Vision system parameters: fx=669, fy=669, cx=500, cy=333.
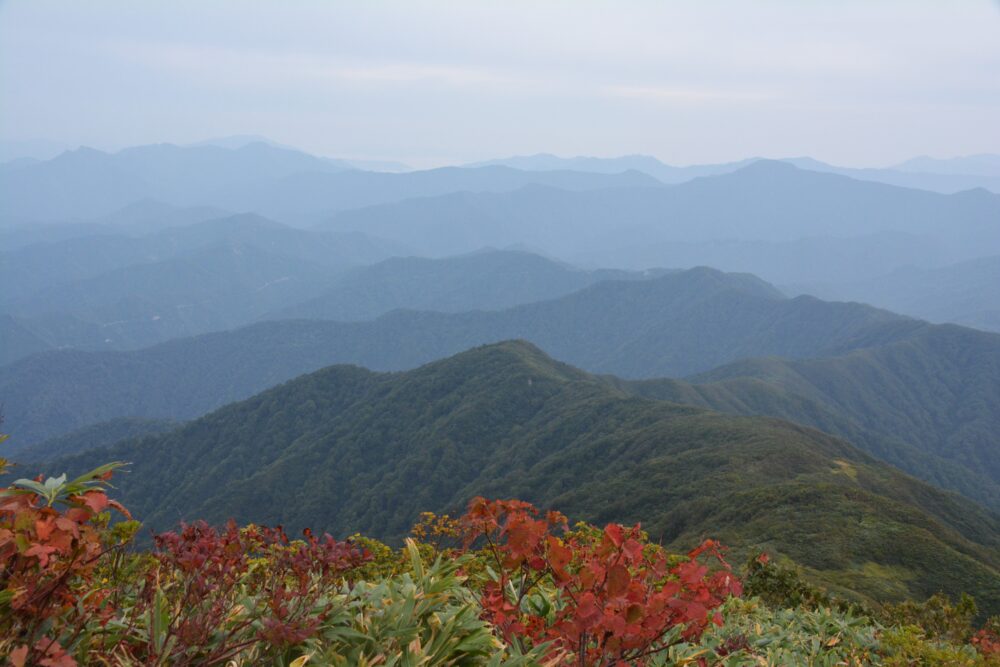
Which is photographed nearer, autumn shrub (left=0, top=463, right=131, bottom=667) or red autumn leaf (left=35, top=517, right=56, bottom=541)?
red autumn leaf (left=35, top=517, right=56, bottom=541)

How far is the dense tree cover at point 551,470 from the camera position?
31.4m

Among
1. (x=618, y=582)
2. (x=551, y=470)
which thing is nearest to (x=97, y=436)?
(x=551, y=470)

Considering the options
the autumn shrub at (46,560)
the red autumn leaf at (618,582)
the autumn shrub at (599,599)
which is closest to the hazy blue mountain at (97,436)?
the autumn shrub at (46,560)

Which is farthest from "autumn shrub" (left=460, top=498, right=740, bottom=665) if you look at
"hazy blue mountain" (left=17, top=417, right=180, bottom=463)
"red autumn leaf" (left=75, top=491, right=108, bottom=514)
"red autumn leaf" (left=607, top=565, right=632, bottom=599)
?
"hazy blue mountain" (left=17, top=417, right=180, bottom=463)

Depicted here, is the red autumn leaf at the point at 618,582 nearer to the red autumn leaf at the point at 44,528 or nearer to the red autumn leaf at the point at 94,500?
the red autumn leaf at the point at 94,500

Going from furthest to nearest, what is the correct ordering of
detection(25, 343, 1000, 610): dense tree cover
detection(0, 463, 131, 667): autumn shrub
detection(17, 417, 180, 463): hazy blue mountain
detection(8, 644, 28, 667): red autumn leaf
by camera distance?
detection(17, 417, 180, 463): hazy blue mountain → detection(25, 343, 1000, 610): dense tree cover → detection(0, 463, 131, 667): autumn shrub → detection(8, 644, 28, 667): red autumn leaf

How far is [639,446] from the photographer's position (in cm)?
6656

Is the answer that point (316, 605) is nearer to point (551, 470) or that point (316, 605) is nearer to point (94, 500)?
point (94, 500)

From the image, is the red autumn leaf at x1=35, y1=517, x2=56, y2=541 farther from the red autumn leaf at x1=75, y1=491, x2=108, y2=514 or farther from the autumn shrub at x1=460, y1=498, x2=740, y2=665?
the autumn shrub at x1=460, y1=498, x2=740, y2=665

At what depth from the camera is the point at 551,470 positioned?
72125 millimetres

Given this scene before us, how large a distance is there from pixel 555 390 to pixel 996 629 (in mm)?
87594

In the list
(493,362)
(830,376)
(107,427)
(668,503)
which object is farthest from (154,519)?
(830,376)

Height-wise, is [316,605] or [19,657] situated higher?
[19,657]

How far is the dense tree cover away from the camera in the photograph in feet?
103
